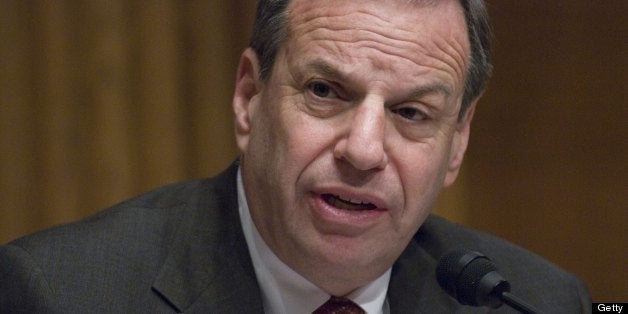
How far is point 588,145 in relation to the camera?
3.11 meters

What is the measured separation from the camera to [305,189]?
1775 millimetres

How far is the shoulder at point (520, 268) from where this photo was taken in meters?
2.25

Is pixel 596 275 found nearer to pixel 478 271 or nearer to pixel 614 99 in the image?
pixel 614 99

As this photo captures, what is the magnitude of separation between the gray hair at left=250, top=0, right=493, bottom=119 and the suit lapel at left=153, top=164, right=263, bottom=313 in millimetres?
292

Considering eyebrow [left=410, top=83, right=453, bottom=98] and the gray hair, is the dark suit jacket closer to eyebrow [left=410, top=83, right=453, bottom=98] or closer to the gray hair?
the gray hair

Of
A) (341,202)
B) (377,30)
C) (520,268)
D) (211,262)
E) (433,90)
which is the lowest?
(520,268)

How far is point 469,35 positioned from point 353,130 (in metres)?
0.37

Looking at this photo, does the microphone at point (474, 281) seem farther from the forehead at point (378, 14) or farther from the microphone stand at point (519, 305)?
the forehead at point (378, 14)

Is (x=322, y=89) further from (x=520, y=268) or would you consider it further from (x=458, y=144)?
(x=520, y=268)

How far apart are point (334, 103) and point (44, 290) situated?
0.61 metres

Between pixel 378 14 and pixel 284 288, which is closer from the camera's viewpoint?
pixel 378 14

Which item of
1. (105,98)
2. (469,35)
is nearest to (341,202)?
(469,35)

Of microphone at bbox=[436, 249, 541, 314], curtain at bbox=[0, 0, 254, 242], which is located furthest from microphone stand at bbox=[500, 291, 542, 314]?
curtain at bbox=[0, 0, 254, 242]

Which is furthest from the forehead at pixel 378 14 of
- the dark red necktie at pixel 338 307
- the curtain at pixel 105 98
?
the curtain at pixel 105 98
